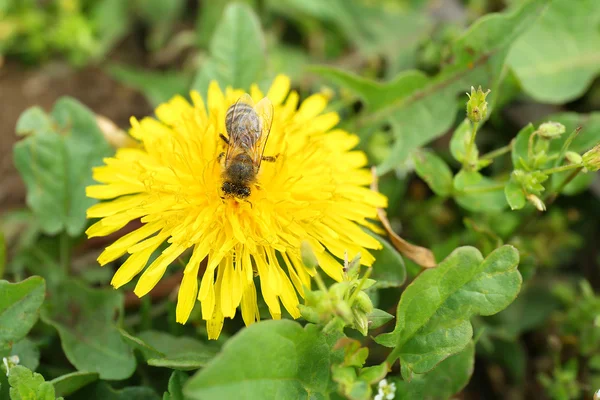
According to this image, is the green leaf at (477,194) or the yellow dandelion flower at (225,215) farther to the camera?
the green leaf at (477,194)

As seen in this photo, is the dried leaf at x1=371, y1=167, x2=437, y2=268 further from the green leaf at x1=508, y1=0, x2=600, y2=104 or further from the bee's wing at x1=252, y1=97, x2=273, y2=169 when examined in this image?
the green leaf at x1=508, y1=0, x2=600, y2=104

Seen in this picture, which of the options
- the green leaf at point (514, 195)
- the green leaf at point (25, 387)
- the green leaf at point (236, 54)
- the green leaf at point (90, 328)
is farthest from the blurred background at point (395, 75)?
the green leaf at point (25, 387)

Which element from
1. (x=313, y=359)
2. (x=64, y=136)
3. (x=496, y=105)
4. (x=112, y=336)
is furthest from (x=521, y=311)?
(x=64, y=136)

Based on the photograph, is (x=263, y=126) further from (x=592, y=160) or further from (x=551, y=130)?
(x=592, y=160)

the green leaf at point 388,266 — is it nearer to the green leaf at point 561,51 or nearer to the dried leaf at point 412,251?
the dried leaf at point 412,251

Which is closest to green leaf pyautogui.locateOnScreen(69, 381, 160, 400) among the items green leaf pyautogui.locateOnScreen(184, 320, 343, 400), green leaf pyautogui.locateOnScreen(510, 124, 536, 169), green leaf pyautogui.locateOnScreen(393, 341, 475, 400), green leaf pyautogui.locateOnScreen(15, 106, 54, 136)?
green leaf pyautogui.locateOnScreen(184, 320, 343, 400)

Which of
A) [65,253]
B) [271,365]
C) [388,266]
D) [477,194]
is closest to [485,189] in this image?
[477,194]
